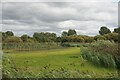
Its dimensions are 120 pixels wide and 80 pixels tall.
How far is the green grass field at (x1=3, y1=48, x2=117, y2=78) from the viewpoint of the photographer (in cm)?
452

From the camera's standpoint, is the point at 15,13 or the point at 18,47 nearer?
the point at 15,13

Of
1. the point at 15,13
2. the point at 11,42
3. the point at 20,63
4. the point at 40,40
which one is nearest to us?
the point at 20,63

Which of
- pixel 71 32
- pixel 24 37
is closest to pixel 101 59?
pixel 71 32

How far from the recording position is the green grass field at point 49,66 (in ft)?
14.8

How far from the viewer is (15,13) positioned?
637cm

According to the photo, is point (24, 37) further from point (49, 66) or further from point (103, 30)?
point (103, 30)

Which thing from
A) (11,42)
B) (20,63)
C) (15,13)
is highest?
(15,13)

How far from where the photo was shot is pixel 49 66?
17.9 feet

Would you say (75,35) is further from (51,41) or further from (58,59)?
(58,59)

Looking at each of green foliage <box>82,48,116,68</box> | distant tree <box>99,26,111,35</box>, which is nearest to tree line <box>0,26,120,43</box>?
distant tree <box>99,26,111,35</box>

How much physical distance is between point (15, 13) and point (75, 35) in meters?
2.77

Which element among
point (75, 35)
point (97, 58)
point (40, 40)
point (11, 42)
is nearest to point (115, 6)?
point (97, 58)

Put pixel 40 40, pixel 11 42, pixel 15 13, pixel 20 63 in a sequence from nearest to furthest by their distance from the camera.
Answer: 1. pixel 20 63
2. pixel 15 13
3. pixel 11 42
4. pixel 40 40

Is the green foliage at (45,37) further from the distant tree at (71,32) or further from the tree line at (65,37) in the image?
the distant tree at (71,32)
